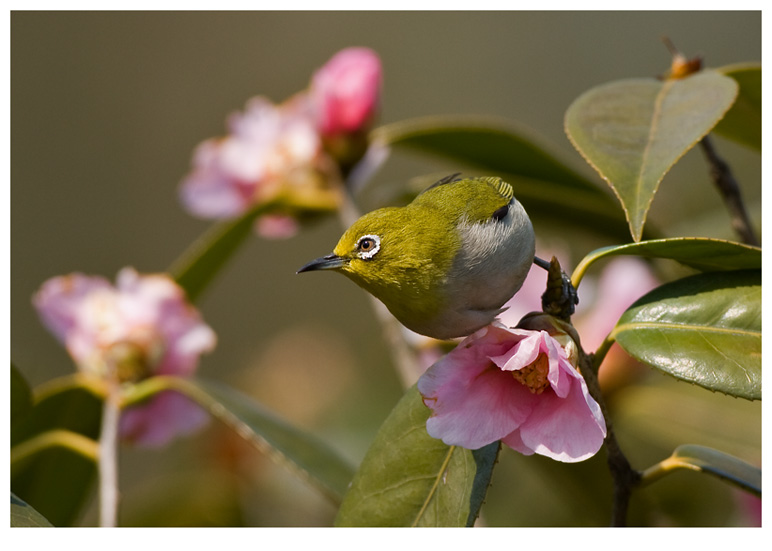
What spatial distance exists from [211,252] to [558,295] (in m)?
0.70

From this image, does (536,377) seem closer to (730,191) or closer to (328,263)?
(328,263)

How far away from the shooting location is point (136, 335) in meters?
1.10

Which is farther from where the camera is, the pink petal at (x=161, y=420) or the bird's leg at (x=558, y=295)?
the pink petal at (x=161, y=420)

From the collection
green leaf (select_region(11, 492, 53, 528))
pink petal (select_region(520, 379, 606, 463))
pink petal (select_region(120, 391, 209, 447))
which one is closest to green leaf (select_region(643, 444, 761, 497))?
pink petal (select_region(520, 379, 606, 463))

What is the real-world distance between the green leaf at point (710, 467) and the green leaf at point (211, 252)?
0.71 metres

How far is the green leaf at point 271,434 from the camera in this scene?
2.86 ft

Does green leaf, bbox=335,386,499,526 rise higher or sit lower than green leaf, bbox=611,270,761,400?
lower

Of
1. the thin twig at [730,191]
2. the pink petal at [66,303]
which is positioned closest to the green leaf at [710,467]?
the thin twig at [730,191]

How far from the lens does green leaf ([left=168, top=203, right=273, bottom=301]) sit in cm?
117

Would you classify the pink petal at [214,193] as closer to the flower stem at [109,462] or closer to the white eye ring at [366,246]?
the flower stem at [109,462]

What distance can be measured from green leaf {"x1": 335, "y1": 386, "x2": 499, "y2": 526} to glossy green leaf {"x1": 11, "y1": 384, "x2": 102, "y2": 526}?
1.73 ft

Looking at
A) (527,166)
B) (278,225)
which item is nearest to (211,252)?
(278,225)

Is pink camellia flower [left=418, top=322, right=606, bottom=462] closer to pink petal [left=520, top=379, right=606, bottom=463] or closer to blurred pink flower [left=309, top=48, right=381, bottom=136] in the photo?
pink petal [left=520, top=379, right=606, bottom=463]
